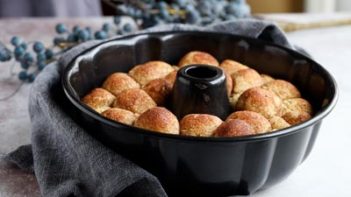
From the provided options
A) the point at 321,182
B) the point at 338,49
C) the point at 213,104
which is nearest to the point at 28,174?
the point at 213,104

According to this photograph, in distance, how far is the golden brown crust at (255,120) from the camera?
550 mm

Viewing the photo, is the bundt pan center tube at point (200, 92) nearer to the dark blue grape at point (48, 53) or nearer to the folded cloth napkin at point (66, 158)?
the folded cloth napkin at point (66, 158)

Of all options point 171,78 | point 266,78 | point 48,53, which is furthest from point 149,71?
→ point 48,53

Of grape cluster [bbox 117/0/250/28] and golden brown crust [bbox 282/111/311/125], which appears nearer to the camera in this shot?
golden brown crust [bbox 282/111/311/125]

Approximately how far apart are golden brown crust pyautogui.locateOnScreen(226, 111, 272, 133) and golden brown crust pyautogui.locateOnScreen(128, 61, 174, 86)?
6.3 inches

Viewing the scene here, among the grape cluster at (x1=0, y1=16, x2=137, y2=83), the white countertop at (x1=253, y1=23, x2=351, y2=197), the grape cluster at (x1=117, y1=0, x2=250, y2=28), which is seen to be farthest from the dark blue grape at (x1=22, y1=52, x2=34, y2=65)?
the white countertop at (x1=253, y1=23, x2=351, y2=197)

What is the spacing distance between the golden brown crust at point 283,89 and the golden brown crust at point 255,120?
0.35ft

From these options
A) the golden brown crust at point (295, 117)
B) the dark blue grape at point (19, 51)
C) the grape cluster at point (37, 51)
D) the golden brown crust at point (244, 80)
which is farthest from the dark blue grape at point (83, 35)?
the golden brown crust at point (295, 117)

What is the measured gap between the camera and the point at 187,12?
1.01 meters

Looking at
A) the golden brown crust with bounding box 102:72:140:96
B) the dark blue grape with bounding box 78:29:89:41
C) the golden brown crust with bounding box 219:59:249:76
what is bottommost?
the dark blue grape with bounding box 78:29:89:41

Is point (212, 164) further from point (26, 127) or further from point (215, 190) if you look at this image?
point (26, 127)

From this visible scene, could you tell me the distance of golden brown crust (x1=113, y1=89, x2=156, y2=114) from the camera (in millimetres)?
603

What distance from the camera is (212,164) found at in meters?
0.50

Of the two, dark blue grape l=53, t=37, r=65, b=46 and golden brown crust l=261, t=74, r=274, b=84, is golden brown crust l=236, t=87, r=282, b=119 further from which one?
dark blue grape l=53, t=37, r=65, b=46
